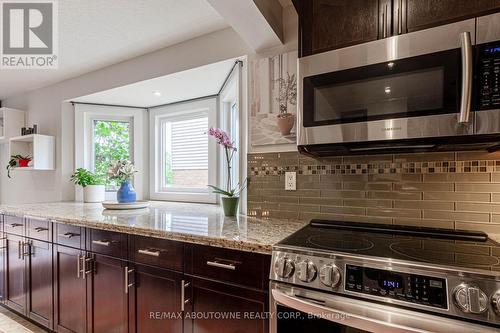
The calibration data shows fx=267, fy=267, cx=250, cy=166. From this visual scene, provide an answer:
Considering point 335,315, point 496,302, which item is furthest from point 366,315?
point 496,302

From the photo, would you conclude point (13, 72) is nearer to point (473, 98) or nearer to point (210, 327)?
point (210, 327)

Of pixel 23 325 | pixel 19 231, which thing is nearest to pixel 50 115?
pixel 19 231

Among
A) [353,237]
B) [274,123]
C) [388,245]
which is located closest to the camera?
[388,245]

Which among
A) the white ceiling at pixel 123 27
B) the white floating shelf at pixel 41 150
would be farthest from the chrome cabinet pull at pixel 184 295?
the white floating shelf at pixel 41 150

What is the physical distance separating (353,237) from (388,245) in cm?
16

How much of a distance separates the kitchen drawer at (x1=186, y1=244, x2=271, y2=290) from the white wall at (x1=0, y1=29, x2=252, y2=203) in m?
1.32

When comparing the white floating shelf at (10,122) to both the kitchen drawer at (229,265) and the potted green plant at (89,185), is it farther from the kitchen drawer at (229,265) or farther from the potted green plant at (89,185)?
the kitchen drawer at (229,265)

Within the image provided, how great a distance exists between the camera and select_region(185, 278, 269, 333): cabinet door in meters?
1.10

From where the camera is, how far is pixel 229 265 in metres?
1.16

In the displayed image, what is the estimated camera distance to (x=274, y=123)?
1.71 metres

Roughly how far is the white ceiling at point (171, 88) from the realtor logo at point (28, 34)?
1.59 ft

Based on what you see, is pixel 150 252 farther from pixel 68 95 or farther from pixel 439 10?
pixel 68 95

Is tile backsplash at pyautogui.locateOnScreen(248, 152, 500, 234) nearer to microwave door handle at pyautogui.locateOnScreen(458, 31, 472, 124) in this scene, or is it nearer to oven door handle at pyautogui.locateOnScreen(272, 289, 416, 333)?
microwave door handle at pyautogui.locateOnScreen(458, 31, 472, 124)

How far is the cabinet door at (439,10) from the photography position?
995mm
